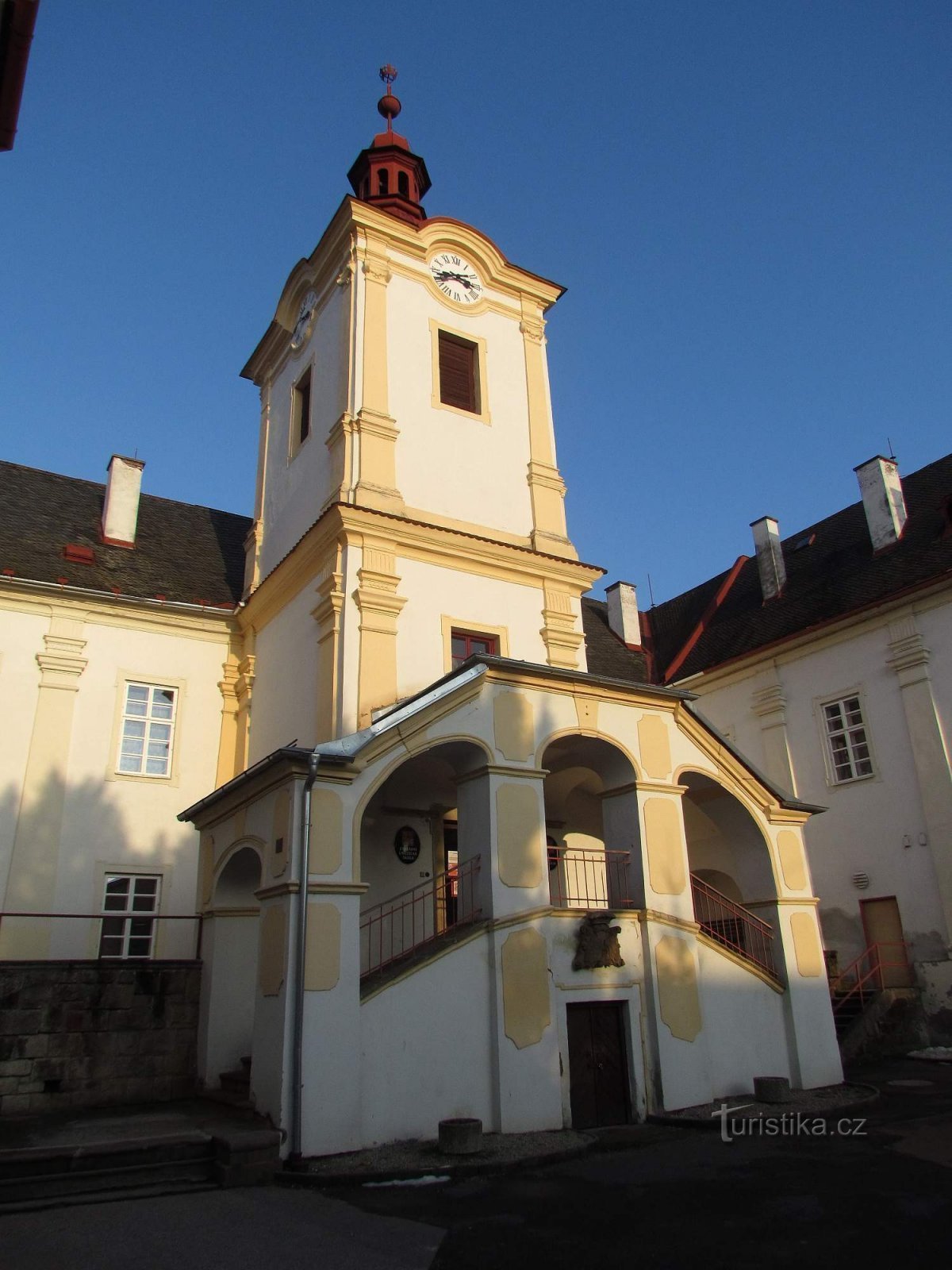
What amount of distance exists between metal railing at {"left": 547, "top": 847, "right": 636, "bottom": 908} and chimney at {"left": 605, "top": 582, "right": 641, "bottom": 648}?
1113cm

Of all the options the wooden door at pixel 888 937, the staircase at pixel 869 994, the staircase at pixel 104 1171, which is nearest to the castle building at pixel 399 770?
the staircase at pixel 104 1171

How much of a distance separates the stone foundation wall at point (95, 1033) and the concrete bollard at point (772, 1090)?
23.8 ft

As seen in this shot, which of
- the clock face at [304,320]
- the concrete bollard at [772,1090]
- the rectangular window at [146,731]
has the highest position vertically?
the clock face at [304,320]

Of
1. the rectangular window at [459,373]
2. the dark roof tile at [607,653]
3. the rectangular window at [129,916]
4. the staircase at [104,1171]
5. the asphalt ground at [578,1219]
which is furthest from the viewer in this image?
the dark roof tile at [607,653]

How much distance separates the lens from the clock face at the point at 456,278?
64.0ft

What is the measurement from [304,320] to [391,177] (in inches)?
170

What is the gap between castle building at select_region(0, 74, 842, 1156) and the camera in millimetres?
10680

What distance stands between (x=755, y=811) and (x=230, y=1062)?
→ 8.05m

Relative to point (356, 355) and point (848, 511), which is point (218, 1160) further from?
point (848, 511)

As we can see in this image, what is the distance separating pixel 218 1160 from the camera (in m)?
9.02

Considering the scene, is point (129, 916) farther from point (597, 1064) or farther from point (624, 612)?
point (624, 612)

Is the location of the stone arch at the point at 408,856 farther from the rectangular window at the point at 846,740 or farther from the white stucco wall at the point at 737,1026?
A: the rectangular window at the point at 846,740

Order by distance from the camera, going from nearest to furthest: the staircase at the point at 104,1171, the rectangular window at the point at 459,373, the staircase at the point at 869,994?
1. the staircase at the point at 104,1171
2. the staircase at the point at 869,994
3. the rectangular window at the point at 459,373

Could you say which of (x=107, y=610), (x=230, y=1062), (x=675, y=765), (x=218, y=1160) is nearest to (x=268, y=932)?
(x=218, y=1160)
